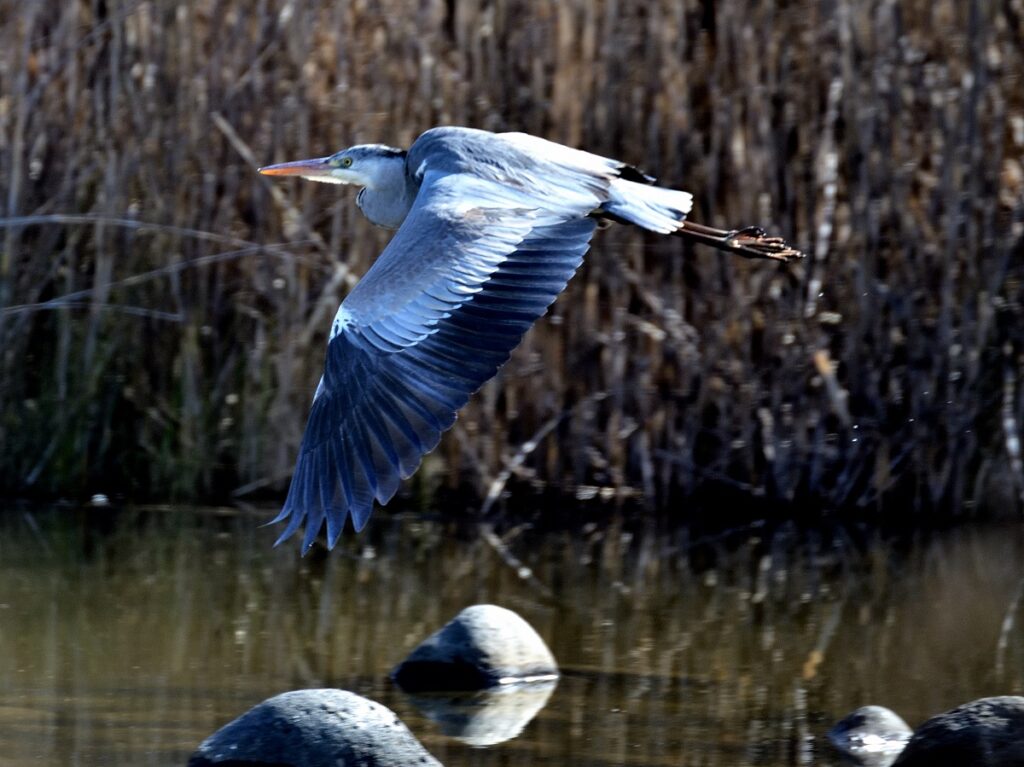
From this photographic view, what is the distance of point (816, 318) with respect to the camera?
25.4 feet

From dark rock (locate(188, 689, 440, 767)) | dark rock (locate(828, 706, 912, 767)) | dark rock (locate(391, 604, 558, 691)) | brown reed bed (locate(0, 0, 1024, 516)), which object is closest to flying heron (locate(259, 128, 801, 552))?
dark rock (locate(188, 689, 440, 767))

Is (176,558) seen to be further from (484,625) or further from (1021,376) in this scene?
(1021,376)

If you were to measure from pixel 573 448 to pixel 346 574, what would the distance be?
1444mm

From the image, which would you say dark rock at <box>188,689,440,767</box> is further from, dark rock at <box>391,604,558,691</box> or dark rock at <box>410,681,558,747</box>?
dark rock at <box>391,604,558,691</box>

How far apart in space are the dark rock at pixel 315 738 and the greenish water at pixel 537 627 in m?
0.20

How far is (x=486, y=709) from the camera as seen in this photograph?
513 cm

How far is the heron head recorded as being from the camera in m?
5.73

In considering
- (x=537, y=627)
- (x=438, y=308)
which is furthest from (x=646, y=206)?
(x=537, y=627)

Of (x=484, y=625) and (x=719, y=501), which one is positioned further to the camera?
(x=719, y=501)

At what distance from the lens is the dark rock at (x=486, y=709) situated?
4.88 metres

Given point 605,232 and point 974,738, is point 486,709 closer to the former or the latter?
point 974,738

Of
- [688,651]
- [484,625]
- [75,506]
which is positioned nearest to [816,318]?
[688,651]

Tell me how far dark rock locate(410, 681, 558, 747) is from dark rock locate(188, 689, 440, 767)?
19.7 inches

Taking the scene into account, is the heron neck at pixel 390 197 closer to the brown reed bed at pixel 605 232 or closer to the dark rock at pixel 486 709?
the dark rock at pixel 486 709
